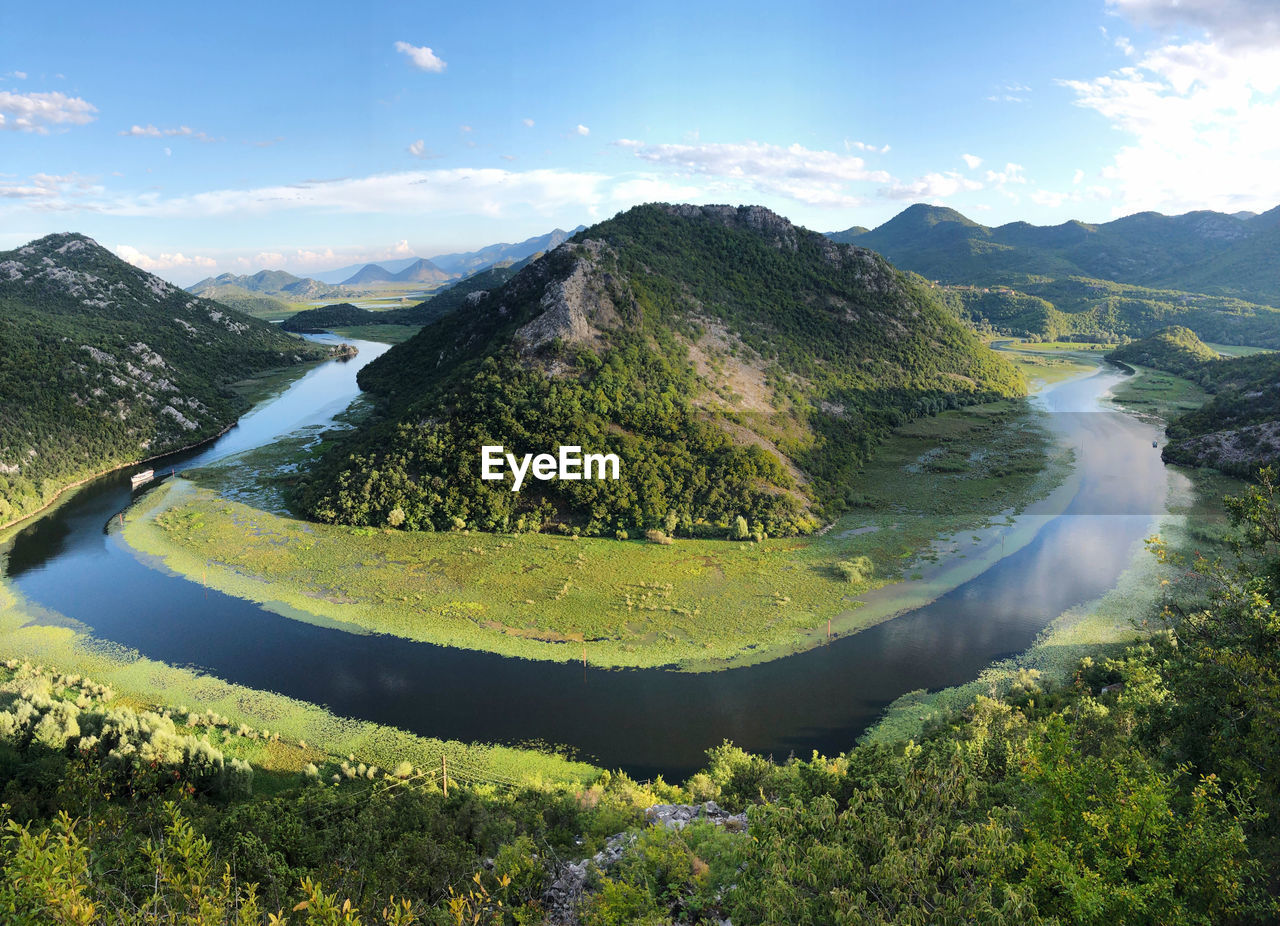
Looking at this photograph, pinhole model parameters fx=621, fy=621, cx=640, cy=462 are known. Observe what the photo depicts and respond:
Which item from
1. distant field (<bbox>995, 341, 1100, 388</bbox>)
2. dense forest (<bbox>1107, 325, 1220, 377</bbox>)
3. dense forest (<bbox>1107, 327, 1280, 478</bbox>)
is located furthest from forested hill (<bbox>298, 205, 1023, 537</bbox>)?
dense forest (<bbox>1107, 325, 1220, 377</bbox>)

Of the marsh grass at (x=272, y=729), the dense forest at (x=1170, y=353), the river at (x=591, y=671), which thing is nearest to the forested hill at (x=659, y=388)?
the river at (x=591, y=671)

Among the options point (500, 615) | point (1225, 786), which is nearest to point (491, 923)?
point (1225, 786)

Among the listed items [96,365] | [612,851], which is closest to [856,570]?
[612,851]

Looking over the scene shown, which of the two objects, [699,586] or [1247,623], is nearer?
[1247,623]

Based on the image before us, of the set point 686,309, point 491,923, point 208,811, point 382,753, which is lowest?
point 382,753

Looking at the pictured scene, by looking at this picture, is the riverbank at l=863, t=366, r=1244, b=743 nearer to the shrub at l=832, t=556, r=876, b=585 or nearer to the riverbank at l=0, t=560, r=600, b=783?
the shrub at l=832, t=556, r=876, b=585

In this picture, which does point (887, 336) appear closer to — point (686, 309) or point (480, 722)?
point (686, 309)

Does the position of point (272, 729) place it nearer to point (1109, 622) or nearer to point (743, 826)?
point (743, 826)
